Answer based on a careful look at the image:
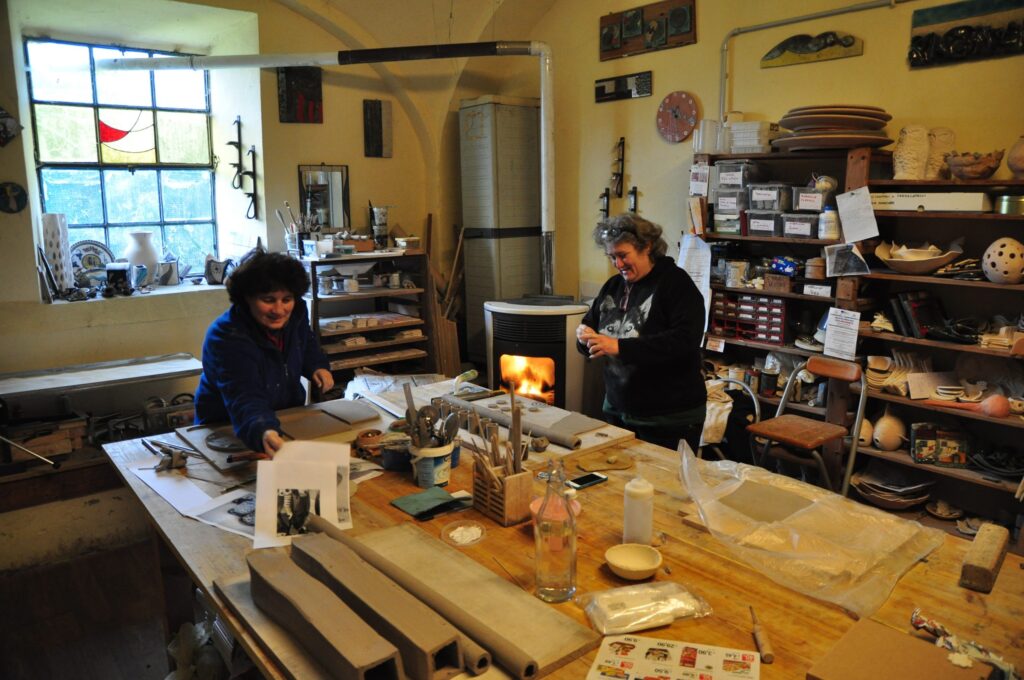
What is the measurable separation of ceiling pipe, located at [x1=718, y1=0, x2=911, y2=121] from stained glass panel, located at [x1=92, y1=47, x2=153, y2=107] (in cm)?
369

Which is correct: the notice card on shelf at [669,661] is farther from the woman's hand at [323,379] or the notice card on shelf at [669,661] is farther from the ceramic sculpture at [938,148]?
the ceramic sculpture at [938,148]

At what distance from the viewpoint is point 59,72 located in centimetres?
458

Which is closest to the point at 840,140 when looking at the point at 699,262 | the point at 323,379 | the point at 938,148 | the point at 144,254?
the point at 938,148

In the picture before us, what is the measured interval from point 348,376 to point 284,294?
8.10 feet

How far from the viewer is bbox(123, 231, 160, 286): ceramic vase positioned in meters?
4.70

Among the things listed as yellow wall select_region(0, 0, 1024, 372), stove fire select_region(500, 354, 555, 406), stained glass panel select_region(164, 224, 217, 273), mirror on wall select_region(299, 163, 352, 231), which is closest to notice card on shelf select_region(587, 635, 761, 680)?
yellow wall select_region(0, 0, 1024, 372)

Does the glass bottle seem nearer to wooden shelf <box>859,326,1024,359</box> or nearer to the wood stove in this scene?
wooden shelf <box>859,326,1024,359</box>

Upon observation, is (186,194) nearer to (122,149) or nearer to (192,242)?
(192,242)

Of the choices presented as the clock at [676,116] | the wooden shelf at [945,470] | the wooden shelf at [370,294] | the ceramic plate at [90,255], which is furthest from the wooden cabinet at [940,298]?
the ceramic plate at [90,255]

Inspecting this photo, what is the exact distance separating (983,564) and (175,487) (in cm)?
210

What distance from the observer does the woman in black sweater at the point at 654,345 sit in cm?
289

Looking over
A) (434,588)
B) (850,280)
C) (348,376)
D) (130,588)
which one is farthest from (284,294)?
(850,280)

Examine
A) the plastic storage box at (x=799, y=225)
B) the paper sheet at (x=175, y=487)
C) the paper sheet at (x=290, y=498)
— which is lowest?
the paper sheet at (x=175, y=487)

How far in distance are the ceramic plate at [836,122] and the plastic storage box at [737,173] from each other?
1.68ft
